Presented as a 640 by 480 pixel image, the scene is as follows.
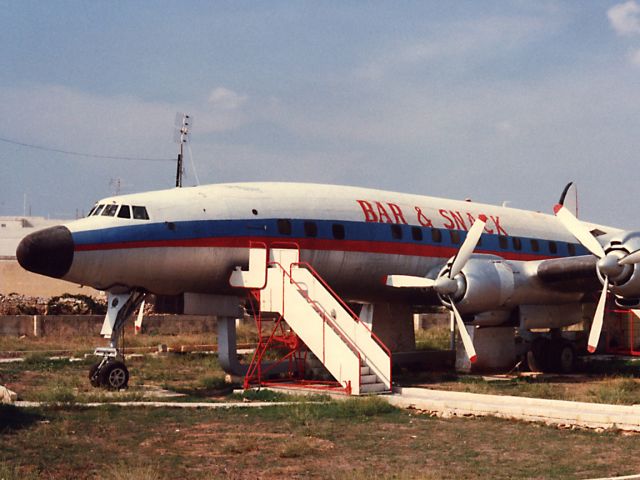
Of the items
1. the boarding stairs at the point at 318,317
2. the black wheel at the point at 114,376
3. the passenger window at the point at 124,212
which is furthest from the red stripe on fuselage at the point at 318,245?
the black wheel at the point at 114,376

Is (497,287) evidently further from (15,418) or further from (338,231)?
(15,418)

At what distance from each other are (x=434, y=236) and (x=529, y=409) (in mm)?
10566

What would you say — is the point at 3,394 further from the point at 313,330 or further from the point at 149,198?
the point at 313,330

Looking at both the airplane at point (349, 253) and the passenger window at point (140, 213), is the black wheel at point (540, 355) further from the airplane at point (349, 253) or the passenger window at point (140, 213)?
the passenger window at point (140, 213)

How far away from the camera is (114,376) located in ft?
65.2

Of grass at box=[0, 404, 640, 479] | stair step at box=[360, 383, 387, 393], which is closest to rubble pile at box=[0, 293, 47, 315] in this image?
grass at box=[0, 404, 640, 479]

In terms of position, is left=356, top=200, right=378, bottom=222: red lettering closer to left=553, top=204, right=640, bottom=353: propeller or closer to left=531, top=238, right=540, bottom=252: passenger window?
left=553, top=204, right=640, bottom=353: propeller

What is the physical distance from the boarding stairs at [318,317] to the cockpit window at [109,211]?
3426 millimetres

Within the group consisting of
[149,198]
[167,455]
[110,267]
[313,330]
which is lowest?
[167,455]

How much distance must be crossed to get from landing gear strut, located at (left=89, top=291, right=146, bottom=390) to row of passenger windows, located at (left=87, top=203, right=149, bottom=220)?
1.97 metres

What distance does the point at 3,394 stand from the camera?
1803 centimetres

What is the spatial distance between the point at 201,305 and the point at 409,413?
7.05m

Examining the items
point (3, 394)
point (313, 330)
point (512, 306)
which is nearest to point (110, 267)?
point (3, 394)

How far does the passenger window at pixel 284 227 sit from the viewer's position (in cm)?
2214
